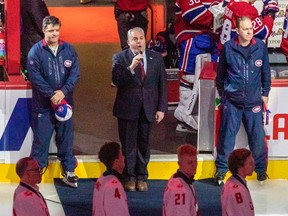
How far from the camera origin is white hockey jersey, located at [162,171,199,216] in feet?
32.4

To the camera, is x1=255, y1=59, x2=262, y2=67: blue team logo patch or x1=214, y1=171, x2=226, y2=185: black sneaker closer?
x1=255, y1=59, x2=262, y2=67: blue team logo patch

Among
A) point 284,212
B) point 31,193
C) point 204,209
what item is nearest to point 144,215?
point 204,209

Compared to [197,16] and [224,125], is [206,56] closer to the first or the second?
[197,16]

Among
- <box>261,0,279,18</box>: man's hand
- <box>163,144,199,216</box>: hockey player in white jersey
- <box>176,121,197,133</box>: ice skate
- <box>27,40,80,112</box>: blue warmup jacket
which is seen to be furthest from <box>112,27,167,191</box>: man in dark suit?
<box>163,144,199,216</box>: hockey player in white jersey

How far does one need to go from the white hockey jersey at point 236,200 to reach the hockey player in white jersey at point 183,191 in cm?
28

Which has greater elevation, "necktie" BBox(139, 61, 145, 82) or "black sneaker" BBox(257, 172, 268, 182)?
"necktie" BBox(139, 61, 145, 82)

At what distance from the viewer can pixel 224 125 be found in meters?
12.8

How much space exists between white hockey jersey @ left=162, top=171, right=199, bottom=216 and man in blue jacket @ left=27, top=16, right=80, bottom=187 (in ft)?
8.71

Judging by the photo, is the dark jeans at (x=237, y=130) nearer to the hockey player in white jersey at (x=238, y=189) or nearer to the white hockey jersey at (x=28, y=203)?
the hockey player in white jersey at (x=238, y=189)

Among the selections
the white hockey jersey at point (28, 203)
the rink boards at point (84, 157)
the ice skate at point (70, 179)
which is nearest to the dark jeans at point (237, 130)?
the rink boards at point (84, 157)

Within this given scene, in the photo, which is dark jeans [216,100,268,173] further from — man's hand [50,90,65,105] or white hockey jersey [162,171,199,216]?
white hockey jersey [162,171,199,216]

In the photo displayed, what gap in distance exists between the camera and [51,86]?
12.4 m

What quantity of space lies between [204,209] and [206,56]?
2594 millimetres

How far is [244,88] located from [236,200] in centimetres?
286
